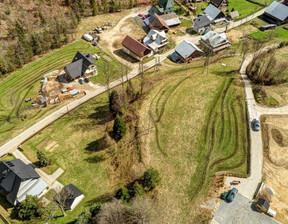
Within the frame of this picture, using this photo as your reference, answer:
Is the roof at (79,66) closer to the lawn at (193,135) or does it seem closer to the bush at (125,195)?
the lawn at (193,135)

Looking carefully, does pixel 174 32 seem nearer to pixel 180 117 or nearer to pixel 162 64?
pixel 162 64

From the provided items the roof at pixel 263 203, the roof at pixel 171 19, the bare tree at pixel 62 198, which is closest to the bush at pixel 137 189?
the bare tree at pixel 62 198

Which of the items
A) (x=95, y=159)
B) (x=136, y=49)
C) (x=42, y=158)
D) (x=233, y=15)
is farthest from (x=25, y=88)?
(x=233, y=15)

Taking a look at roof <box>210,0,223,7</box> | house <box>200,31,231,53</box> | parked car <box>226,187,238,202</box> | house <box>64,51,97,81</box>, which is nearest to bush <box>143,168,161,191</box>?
parked car <box>226,187,238,202</box>

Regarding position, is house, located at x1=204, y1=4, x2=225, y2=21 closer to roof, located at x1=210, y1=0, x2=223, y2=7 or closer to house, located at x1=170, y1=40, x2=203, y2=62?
roof, located at x1=210, y1=0, x2=223, y2=7

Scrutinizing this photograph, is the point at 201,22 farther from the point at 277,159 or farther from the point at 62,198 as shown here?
the point at 62,198
